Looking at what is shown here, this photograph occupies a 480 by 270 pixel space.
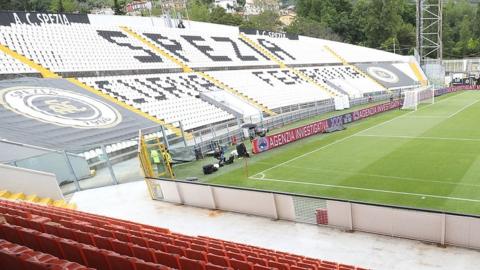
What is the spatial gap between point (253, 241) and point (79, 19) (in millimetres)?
32002

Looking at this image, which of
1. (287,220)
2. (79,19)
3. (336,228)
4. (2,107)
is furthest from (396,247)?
(79,19)

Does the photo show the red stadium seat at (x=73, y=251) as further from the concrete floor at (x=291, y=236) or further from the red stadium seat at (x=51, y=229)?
the concrete floor at (x=291, y=236)

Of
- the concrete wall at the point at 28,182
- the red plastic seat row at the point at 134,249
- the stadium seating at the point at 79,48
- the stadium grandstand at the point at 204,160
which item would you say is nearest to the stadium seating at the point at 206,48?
the stadium grandstand at the point at 204,160

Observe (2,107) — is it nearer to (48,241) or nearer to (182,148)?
(182,148)

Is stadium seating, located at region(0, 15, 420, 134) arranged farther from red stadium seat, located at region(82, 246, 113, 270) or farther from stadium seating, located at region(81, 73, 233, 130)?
red stadium seat, located at region(82, 246, 113, 270)

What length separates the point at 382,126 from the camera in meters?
27.4

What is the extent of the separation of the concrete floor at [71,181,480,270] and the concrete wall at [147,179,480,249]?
0.21 meters

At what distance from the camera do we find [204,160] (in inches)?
843

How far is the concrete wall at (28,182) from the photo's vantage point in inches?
470

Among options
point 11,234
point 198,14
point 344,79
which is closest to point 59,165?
point 11,234

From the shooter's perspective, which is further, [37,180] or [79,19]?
[79,19]

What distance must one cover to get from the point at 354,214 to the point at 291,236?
184 centimetres

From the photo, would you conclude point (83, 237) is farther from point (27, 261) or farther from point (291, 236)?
point (291, 236)

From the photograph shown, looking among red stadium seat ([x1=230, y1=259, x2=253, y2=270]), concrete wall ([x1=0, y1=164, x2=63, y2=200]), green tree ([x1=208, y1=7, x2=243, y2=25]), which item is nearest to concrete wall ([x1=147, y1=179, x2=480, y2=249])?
concrete wall ([x1=0, y1=164, x2=63, y2=200])
